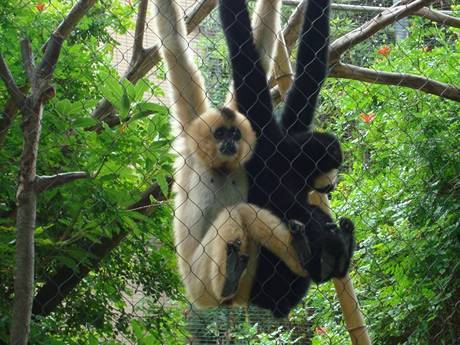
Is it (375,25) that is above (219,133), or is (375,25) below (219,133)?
above

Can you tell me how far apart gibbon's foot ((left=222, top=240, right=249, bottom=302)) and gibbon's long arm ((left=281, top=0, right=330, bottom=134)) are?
0.76 meters

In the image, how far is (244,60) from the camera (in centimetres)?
298

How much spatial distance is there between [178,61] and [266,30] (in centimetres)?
50

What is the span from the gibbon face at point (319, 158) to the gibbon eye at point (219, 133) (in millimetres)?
311

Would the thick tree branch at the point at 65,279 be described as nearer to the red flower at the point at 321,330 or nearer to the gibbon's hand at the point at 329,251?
the gibbon's hand at the point at 329,251

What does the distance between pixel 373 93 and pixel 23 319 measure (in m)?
2.41

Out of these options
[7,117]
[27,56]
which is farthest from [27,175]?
[7,117]

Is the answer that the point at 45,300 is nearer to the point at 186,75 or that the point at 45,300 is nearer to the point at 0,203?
the point at 0,203

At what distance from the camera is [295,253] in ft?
8.79

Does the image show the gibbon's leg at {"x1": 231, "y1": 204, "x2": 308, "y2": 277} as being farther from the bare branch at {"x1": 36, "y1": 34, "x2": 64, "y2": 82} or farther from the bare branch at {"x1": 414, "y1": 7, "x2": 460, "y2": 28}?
the bare branch at {"x1": 414, "y1": 7, "x2": 460, "y2": 28}

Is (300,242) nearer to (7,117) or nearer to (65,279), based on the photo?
(65,279)

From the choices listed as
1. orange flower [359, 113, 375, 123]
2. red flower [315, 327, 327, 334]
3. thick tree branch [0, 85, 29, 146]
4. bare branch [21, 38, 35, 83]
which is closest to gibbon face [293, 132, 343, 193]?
orange flower [359, 113, 375, 123]

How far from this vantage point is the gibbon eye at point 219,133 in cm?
283

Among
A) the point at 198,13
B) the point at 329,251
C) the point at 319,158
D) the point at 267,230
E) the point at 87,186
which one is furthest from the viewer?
the point at 198,13
